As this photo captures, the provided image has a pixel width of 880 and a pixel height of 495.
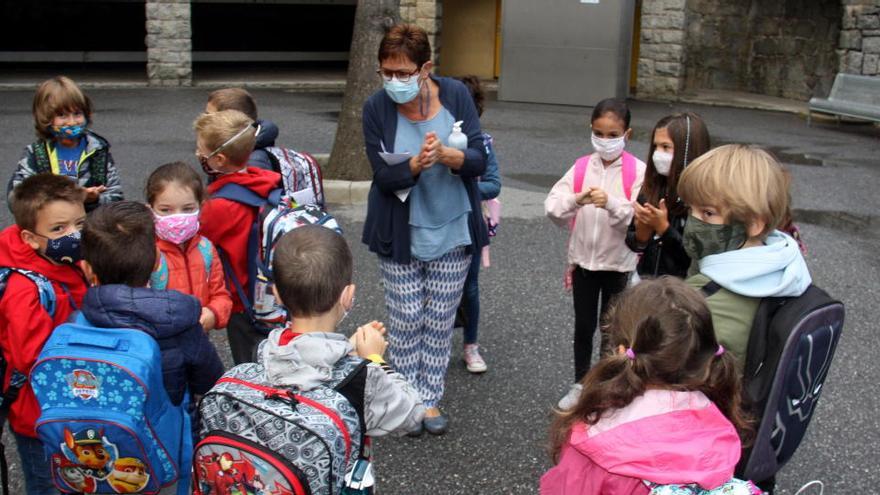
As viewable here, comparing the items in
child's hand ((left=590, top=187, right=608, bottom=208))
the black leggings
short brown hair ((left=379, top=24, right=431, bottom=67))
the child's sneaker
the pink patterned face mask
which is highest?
short brown hair ((left=379, top=24, right=431, bottom=67))

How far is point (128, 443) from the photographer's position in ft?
8.06

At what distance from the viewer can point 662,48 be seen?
16.5 m

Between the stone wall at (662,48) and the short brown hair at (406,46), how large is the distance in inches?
534

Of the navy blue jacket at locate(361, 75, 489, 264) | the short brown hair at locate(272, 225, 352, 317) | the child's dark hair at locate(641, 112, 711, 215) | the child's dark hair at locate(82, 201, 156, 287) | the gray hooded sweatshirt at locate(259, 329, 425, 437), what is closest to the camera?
the gray hooded sweatshirt at locate(259, 329, 425, 437)

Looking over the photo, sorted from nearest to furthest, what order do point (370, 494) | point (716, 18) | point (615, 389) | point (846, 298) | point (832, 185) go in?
point (615, 389) < point (370, 494) < point (846, 298) < point (832, 185) < point (716, 18)

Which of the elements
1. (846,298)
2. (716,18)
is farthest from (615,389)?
(716,18)

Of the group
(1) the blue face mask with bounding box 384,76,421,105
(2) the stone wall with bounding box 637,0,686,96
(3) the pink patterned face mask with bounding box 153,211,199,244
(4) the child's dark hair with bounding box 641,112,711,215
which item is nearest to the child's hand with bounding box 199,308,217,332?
(3) the pink patterned face mask with bounding box 153,211,199,244

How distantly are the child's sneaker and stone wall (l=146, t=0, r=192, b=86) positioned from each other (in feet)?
43.0

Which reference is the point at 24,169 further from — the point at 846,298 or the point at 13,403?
the point at 846,298

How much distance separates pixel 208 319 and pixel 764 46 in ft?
55.1

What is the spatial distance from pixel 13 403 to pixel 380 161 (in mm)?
1596

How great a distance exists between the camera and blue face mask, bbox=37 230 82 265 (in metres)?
2.88

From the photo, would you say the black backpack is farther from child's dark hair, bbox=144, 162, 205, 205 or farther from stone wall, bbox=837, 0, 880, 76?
stone wall, bbox=837, 0, 880, 76

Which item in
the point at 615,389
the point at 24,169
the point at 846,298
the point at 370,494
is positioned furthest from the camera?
the point at 846,298
